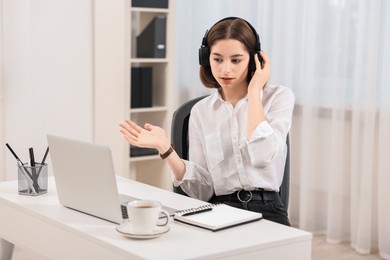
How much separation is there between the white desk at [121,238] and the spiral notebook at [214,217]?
0.6 inches

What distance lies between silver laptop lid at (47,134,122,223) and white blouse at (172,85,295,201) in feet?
1.53

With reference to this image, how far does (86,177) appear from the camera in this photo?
1926 millimetres

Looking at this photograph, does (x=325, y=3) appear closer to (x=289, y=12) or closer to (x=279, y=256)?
(x=289, y=12)

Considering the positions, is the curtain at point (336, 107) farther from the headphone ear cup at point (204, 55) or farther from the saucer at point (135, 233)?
the saucer at point (135, 233)

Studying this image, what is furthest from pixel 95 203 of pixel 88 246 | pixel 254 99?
pixel 254 99

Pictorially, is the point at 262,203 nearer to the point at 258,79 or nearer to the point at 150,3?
the point at 258,79

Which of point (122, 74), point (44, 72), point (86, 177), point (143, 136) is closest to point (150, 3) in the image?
point (122, 74)

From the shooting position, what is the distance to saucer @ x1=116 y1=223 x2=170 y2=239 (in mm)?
1709

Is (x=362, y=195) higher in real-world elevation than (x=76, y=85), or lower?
lower

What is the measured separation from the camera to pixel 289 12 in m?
4.10

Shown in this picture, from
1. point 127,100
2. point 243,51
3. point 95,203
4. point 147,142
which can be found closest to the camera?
point 95,203

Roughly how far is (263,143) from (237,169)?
0.49 feet

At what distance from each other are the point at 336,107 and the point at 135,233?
2420 millimetres

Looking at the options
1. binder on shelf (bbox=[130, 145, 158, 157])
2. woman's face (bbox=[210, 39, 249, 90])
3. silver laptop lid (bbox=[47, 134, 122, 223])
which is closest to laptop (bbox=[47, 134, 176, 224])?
silver laptop lid (bbox=[47, 134, 122, 223])
